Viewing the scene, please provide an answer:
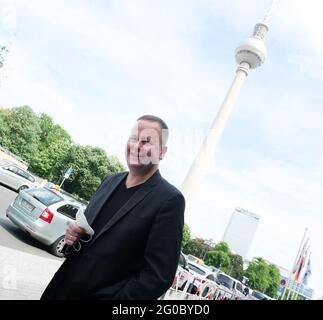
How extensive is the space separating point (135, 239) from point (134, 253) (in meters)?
0.07

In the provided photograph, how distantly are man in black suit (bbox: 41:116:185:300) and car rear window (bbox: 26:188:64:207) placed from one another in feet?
24.3

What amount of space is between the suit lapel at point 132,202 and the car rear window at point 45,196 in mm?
7491

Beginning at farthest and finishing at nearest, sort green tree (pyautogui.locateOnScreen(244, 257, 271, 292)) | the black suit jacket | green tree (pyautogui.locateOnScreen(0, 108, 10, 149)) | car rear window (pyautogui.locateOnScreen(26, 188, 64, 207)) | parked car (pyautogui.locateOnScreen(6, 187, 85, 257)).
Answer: green tree (pyautogui.locateOnScreen(244, 257, 271, 292))
green tree (pyautogui.locateOnScreen(0, 108, 10, 149))
car rear window (pyautogui.locateOnScreen(26, 188, 64, 207))
parked car (pyautogui.locateOnScreen(6, 187, 85, 257))
the black suit jacket

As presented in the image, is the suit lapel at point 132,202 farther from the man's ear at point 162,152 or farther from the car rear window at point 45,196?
the car rear window at point 45,196

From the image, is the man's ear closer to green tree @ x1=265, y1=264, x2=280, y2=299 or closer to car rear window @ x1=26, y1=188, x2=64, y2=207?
car rear window @ x1=26, y1=188, x2=64, y2=207

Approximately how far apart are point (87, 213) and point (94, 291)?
52cm

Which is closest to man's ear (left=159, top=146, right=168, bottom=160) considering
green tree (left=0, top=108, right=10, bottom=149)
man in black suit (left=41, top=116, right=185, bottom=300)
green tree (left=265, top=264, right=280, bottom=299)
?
man in black suit (left=41, top=116, right=185, bottom=300)

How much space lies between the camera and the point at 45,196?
30.3 feet

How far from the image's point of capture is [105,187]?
7.50 ft

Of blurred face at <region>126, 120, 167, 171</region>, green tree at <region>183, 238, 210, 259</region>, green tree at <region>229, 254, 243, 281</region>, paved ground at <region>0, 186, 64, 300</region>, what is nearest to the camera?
blurred face at <region>126, 120, 167, 171</region>

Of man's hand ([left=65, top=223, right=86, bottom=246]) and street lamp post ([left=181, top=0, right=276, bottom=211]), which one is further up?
street lamp post ([left=181, top=0, right=276, bottom=211])

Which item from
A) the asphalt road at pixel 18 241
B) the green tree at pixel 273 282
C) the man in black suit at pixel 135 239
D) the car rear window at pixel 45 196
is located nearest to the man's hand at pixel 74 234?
the man in black suit at pixel 135 239

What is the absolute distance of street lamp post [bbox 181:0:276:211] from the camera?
193ft
